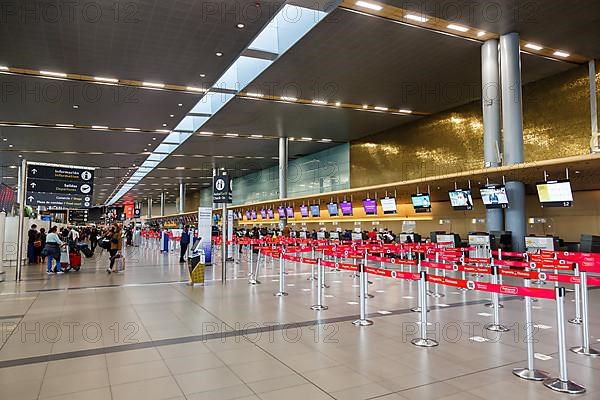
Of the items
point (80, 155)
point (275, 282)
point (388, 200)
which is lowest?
point (275, 282)

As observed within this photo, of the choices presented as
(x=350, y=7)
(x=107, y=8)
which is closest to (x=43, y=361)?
(x=107, y=8)

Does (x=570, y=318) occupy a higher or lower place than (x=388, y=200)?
lower

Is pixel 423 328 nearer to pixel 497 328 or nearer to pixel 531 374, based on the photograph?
pixel 497 328

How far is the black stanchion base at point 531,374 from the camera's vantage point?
3850 millimetres

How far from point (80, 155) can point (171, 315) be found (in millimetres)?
24893

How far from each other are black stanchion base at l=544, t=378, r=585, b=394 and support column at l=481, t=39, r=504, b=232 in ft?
32.1

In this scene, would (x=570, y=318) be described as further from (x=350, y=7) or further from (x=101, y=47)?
(x=101, y=47)

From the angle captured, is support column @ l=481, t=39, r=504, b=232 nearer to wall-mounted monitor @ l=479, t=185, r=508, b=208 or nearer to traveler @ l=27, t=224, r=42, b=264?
wall-mounted monitor @ l=479, t=185, r=508, b=208

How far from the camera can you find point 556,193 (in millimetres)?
11414

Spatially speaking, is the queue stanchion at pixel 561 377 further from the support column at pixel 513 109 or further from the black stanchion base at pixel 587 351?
the support column at pixel 513 109

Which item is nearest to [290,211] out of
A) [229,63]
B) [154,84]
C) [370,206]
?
[370,206]

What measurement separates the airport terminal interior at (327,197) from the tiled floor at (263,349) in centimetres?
4

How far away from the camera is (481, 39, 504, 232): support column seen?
12.4 m

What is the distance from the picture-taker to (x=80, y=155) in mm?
27625
